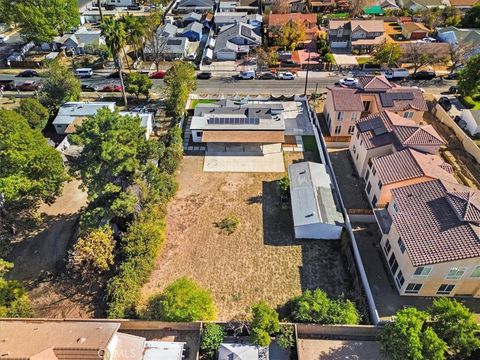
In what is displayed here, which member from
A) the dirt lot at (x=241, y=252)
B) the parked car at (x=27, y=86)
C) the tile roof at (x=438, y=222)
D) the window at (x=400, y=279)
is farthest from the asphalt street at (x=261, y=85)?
the window at (x=400, y=279)

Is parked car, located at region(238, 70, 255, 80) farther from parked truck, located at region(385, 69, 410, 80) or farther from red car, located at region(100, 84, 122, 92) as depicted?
parked truck, located at region(385, 69, 410, 80)

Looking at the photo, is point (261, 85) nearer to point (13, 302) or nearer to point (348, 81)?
point (348, 81)

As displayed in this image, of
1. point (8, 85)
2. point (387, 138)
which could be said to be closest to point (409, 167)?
point (387, 138)

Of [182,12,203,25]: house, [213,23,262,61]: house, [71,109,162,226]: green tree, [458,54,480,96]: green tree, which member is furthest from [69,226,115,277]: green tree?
[182,12,203,25]: house

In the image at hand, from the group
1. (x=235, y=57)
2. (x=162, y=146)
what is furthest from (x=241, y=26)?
(x=162, y=146)

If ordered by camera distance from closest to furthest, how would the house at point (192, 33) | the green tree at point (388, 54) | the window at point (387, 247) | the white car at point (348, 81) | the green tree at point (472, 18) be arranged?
1. the window at point (387, 247)
2. the white car at point (348, 81)
3. the green tree at point (388, 54)
4. the green tree at point (472, 18)
5. the house at point (192, 33)

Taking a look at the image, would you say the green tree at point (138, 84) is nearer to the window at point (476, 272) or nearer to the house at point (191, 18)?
the house at point (191, 18)
